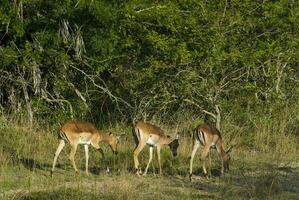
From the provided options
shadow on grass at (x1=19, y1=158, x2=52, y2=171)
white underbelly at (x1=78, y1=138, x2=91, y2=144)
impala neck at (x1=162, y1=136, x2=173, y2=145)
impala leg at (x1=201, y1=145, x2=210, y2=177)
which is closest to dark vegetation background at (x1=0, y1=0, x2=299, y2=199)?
shadow on grass at (x1=19, y1=158, x2=52, y2=171)

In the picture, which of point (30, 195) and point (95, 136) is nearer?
point (30, 195)

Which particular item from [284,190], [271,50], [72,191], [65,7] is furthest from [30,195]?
[271,50]

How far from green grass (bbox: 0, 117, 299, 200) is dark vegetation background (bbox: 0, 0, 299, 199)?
0.06 m

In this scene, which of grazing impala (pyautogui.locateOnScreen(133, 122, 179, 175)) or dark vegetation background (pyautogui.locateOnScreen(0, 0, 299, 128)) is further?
dark vegetation background (pyautogui.locateOnScreen(0, 0, 299, 128))

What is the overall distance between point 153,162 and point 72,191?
410 cm

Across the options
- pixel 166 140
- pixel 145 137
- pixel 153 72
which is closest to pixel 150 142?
pixel 145 137

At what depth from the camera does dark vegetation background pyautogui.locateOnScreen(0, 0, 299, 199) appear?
48.4 feet

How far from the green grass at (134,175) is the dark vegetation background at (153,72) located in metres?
0.06

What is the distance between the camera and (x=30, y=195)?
32.4 feet

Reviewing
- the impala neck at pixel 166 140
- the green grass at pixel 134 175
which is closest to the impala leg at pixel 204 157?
the green grass at pixel 134 175

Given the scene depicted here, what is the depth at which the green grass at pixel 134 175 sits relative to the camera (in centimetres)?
1023

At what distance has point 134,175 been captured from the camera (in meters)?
12.4

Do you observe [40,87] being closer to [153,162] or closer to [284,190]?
[153,162]

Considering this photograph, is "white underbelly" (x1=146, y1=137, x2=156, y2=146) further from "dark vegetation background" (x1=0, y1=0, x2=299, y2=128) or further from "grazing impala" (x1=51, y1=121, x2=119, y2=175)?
"dark vegetation background" (x1=0, y1=0, x2=299, y2=128)
